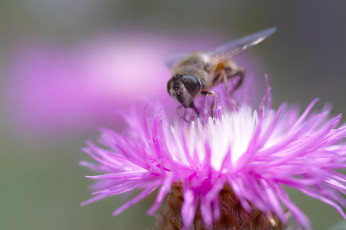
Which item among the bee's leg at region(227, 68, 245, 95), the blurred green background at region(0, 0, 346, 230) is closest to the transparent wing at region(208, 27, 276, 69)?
the bee's leg at region(227, 68, 245, 95)

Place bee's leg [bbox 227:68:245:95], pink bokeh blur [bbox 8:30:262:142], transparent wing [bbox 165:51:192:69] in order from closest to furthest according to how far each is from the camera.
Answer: bee's leg [bbox 227:68:245:95] < transparent wing [bbox 165:51:192:69] < pink bokeh blur [bbox 8:30:262:142]

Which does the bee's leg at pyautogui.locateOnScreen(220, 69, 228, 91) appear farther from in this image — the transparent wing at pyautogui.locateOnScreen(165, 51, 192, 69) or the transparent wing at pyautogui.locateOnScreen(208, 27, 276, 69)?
the transparent wing at pyautogui.locateOnScreen(165, 51, 192, 69)

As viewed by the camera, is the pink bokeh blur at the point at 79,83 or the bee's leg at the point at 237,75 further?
the pink bokeh blur at the point at 79,83

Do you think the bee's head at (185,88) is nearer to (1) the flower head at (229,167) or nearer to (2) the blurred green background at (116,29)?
(1) the flower head at (229,167)

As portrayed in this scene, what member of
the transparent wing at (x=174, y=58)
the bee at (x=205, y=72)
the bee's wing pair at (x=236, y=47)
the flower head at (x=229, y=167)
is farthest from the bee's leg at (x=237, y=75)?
the flower head at (x=229, y=167)

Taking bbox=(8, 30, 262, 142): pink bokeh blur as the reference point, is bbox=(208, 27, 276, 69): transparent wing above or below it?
below

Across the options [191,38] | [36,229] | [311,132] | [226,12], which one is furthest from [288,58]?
[311,132]

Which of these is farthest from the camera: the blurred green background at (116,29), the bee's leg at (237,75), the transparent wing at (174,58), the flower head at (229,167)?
the blurred green background at (116,29)

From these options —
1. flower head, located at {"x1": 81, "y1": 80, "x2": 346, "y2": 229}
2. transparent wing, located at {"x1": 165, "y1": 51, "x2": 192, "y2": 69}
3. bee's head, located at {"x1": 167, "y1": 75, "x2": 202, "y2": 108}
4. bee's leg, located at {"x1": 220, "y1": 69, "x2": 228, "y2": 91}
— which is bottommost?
flower head, located at {"x1": 81, "y1": 80, "x2": 346, "y2": 229}
